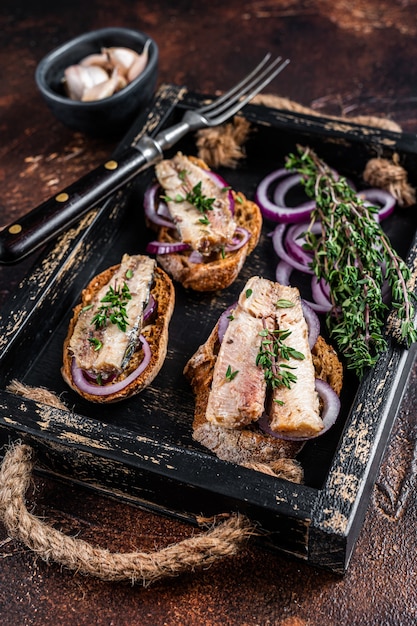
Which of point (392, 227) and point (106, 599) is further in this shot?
point (392, 227)

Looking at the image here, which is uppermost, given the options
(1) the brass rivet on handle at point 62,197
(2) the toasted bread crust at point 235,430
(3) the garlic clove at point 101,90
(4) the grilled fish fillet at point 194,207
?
(3) the garlic clove at point 101,90

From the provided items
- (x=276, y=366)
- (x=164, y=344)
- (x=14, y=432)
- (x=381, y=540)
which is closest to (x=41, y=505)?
(x=14, y=432)

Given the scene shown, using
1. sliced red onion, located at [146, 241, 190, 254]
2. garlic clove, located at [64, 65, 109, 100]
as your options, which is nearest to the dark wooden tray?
sliced red onion, located at [146, 241, 190, 254]

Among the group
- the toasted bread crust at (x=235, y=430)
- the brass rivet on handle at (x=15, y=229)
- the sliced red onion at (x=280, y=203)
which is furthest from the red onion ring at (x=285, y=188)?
the brass rivet on handle at (x=15, y=229)

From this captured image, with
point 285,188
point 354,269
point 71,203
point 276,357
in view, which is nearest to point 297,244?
point 285,188

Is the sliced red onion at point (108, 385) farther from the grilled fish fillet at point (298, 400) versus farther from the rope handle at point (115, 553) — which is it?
the grilled fish fillet at point (298, 400)

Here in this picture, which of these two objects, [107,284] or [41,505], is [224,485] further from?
[107,284]

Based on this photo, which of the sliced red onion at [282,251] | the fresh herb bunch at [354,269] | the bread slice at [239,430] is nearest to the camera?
the bread slice at [239,430]
